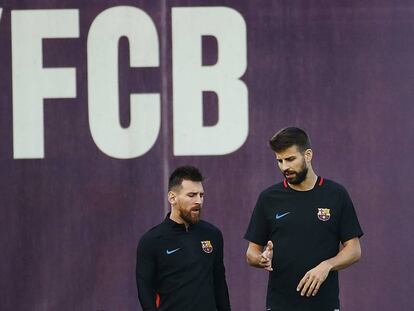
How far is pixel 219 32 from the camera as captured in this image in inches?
271

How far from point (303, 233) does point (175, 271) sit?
700mm

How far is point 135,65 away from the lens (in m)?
6.94

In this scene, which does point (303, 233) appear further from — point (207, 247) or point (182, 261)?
point (182, 261)

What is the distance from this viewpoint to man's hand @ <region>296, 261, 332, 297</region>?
16.4 feet

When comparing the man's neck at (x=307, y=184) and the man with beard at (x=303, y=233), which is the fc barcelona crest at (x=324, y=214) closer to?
the man with beard at (x=303, y=233)

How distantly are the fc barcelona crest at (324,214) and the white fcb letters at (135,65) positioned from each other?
171 cm

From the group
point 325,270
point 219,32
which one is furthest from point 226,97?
point 325,270

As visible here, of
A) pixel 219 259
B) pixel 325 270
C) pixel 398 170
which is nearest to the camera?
pixel 325 270

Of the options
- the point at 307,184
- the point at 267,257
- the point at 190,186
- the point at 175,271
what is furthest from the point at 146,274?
the point at 307,184

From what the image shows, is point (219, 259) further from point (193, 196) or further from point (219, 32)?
point (219, 32)

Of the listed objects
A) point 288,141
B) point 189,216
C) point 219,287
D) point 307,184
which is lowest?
point 219,287

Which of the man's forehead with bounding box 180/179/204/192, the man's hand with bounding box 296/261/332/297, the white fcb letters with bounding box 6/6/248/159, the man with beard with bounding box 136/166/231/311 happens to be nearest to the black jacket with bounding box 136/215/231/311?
the man with beard with bounding box 136/166/231/311

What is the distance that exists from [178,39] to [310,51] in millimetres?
917

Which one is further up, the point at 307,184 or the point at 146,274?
the point at 307,184
